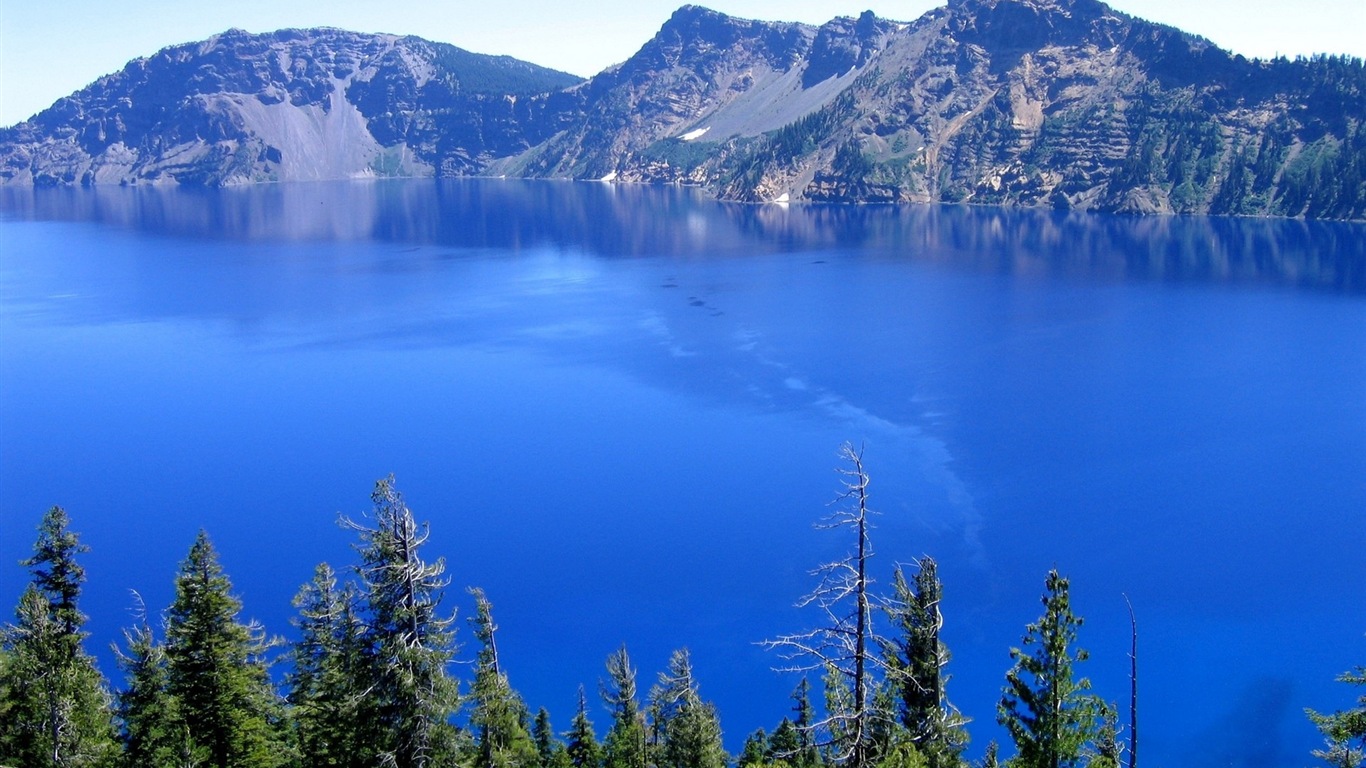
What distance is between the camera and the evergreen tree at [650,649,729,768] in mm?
28594

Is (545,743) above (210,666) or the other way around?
the other way around

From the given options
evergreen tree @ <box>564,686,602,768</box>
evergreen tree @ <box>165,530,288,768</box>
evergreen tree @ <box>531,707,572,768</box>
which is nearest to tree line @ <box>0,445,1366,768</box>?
evergreen tree @ <box>165,530,288,768</box>

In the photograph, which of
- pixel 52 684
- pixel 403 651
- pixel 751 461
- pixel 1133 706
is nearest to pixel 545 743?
pixel 52 684

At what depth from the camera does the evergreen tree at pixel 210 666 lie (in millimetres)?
24594

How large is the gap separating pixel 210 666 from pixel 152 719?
7.19ft

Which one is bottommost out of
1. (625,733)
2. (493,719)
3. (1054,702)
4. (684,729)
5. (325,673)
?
(625,733)

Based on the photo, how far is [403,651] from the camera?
20359 millimetres

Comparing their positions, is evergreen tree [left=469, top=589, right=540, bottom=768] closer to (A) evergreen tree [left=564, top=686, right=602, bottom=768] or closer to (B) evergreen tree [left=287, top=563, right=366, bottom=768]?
(B) evergreen tree [left=287, top=563, right=366, bottom=768]

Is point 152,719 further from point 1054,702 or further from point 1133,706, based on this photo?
point 1133,706

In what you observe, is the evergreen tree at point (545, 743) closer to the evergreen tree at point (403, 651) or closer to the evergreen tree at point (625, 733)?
the evergreen tree at point (625, 733)

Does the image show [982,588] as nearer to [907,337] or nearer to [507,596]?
[507,596]

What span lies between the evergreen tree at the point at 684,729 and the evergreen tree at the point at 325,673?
887cm

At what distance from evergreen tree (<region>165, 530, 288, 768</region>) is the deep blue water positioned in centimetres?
Result: 1844

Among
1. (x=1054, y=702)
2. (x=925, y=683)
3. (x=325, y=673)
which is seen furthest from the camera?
(x=325, y=673)
